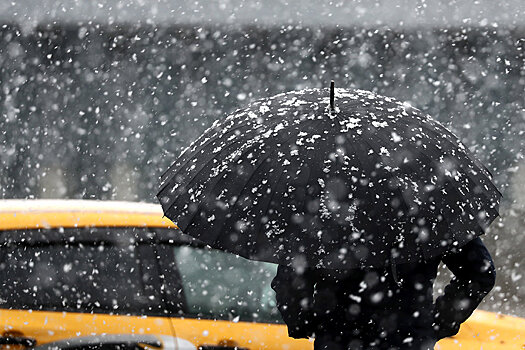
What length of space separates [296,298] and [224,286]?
1.17 metres

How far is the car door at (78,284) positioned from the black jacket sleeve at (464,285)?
1.23m

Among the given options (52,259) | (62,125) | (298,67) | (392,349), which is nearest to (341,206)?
(392,349)

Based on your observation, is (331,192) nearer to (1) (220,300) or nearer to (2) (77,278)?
(1) (220,300)

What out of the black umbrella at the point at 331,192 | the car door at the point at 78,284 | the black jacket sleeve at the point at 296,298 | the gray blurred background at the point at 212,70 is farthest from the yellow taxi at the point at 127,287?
the gray blurred background at the point at 212,70

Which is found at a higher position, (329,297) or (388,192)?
(388,192)

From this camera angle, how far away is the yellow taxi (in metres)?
3.03

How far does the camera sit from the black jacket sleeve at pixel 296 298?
85.6 inches

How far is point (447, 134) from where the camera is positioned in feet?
7.55

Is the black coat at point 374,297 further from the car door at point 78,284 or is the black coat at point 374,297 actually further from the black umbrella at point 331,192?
the car door at point 78,284

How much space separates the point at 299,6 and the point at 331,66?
0.79 meters

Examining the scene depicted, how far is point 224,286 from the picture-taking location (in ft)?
10.9

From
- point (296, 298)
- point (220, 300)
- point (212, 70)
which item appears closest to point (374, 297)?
point (296, 298)

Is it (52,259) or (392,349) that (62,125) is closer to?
(52,259)

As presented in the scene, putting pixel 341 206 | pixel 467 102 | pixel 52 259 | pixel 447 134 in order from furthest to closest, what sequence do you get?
pixel 467 102 < pixel 52 259 < pixel 447 134 < pixel 341 206
